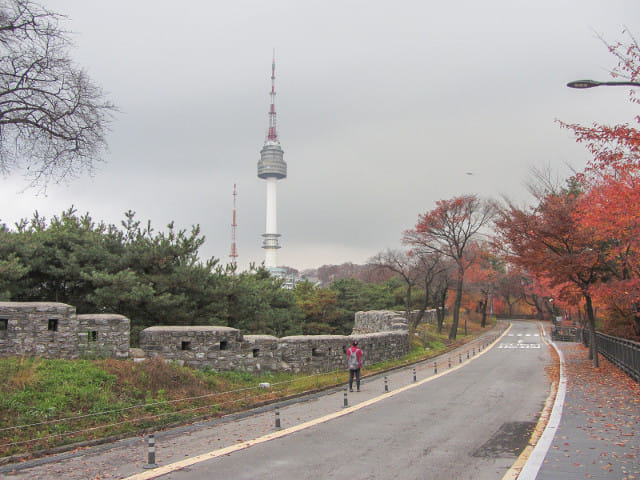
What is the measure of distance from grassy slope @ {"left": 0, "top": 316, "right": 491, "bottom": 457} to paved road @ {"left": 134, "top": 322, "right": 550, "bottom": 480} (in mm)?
2846

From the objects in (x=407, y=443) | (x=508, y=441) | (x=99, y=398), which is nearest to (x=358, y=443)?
(x=407, y=443)

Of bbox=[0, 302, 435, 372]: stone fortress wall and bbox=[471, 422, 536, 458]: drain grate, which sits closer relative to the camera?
bbox=[471, 422, 536, 458]: drain grate

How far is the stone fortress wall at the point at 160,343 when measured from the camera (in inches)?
492

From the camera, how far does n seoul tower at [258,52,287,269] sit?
618 ft

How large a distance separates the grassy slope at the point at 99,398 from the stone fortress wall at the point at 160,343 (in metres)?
0.56

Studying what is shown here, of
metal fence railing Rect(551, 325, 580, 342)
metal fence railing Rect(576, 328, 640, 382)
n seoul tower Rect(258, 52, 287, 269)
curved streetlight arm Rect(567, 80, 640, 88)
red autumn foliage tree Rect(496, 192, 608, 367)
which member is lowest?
metal fence railing Rect(551, 325, 580, 342)

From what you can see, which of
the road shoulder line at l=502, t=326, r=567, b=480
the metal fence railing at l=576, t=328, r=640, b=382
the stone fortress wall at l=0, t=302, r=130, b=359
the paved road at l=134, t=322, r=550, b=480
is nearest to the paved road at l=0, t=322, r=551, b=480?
the paved road at l=134, t=322, r=550, b=480

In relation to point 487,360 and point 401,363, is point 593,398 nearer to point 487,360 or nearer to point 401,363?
point 401,363

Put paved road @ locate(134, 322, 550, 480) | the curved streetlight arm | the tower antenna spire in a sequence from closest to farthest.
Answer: paved road @ locate(134, 322, 550, 480) → the curved streetlight arm → the tower antenna spire

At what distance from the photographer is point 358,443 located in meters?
9.99

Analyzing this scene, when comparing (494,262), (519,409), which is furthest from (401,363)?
(494,262)

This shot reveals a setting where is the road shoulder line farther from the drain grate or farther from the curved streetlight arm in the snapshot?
the curved streetlight arm

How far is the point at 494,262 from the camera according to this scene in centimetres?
8725

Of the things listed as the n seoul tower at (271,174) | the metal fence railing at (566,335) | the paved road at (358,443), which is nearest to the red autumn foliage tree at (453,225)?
the metal fence railing at (566,335)
